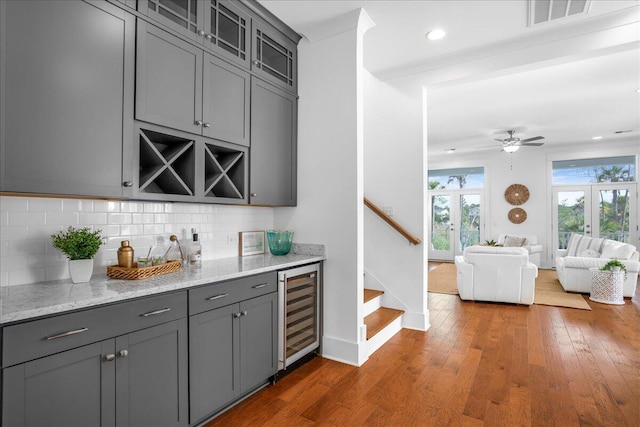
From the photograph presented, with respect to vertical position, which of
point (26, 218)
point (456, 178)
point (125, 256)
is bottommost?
point (125, 256)

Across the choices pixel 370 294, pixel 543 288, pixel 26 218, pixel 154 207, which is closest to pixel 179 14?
pixel 154 207

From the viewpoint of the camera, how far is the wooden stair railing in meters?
3.78

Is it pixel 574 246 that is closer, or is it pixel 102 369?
pixel 102 369

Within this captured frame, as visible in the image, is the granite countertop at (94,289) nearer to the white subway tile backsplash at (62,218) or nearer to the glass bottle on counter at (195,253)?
the glass bottle on counter at (195,253)

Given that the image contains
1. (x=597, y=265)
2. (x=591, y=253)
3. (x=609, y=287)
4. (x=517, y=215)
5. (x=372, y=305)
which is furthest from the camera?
(x=517, y=215)

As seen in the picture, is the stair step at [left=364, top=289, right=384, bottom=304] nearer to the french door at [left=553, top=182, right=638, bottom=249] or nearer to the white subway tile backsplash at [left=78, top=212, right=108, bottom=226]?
the white subway tile backsplash at [left=78, top=212, right=108, bottom=226]

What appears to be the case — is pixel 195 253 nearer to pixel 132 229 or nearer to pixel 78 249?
pixel 132 229

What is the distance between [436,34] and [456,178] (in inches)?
284

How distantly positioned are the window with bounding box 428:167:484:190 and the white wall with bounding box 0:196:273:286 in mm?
8173

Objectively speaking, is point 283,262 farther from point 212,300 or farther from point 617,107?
point 617,107

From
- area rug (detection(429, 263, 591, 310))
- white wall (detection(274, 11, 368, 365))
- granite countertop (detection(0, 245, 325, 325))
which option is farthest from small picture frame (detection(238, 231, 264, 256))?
area rug (detection(429, 263, 591, 310))

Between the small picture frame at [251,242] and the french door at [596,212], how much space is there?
8.12 meters

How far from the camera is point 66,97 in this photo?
5.44 feet

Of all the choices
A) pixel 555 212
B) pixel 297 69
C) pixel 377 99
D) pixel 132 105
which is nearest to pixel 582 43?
pixel 377 99
